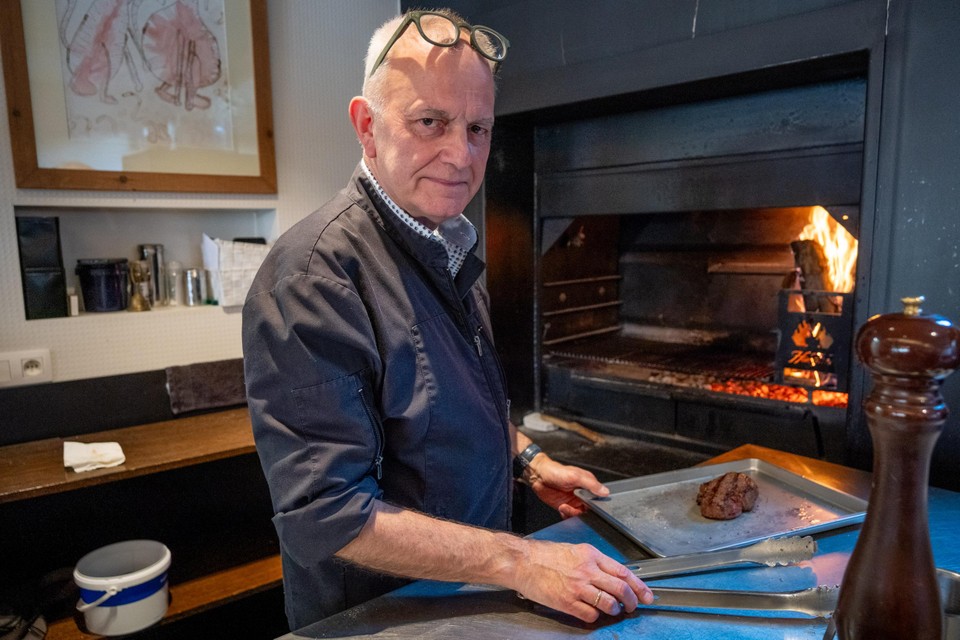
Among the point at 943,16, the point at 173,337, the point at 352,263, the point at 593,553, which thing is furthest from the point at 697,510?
the point at 173,337

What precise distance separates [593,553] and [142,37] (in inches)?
88.3

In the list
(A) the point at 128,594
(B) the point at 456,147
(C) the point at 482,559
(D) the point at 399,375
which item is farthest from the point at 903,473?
(A) the point at 128,594

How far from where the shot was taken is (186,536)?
7.84 feet

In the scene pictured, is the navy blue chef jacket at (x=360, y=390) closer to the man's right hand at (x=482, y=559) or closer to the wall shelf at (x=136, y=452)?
the man's right hand at (x=482, y=559)

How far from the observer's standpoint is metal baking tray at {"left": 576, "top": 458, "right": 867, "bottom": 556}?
1.08 m

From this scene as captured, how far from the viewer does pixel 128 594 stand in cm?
179

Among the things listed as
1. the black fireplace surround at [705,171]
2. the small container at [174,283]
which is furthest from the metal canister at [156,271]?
the black fireplace surround at [705,171]

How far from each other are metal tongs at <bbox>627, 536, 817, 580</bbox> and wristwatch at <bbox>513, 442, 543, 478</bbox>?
372 millimetres

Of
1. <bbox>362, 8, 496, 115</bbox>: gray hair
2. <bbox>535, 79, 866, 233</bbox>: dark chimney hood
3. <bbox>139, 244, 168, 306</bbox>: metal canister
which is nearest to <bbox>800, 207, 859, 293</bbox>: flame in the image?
<bbox>535, 79, 866, 233</bbox>: dark chimney hood

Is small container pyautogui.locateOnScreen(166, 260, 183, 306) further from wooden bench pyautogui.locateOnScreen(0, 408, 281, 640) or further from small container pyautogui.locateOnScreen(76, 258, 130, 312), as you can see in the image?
wooden bench pyautogui.locateOnScreen(0, 408, 281, 640)

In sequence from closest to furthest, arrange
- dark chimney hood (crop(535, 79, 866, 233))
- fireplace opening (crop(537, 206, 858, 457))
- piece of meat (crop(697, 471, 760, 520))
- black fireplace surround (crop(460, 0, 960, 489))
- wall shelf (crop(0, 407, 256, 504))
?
piece of meat (crop(697, 471, 760, 520)), black fireplace surround (crop(460, 0, 960, 489)), wall shelf (crop(0, 407, 256, 504)), dark chimney hood (crop(535, 79, 866, 233)), fireplace opening (crop(537, 206, 858, 457))

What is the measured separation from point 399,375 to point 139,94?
1.80 m

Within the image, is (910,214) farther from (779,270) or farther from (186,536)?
(186,536)

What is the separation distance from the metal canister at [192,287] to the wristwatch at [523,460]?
1.61 m
